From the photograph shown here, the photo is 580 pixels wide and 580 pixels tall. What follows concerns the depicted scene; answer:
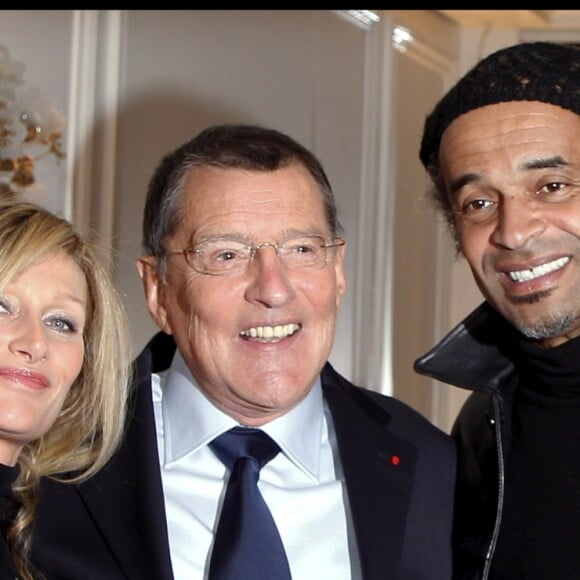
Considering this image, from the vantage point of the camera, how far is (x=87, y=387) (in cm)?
240

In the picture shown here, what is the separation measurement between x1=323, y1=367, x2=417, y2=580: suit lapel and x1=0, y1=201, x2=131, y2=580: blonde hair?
42 cm

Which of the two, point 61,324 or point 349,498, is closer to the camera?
point 61,324

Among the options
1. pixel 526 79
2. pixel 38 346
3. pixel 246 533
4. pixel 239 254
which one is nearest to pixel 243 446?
pixel 246 533

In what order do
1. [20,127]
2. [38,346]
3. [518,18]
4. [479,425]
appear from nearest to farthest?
[38,346], [479,425], [20,127], [518,18]

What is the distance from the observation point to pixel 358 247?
4105mm

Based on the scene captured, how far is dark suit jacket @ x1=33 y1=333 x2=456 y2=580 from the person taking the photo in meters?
2.21

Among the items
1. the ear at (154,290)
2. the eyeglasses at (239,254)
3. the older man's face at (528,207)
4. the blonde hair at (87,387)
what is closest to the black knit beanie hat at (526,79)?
the older man's face at (528,207)

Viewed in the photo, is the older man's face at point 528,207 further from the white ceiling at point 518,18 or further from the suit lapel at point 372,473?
the white ceiling at point 518,18

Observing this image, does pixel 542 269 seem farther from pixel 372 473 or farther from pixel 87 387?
pixel 87 387

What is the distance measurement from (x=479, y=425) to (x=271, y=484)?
51cm

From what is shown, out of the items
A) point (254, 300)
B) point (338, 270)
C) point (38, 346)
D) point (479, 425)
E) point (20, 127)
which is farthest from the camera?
point (20, 127)

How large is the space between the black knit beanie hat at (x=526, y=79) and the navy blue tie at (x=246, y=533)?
2.59 feet

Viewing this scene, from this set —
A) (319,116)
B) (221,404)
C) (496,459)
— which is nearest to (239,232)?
(221,404)

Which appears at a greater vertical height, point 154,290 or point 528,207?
point 528,207
